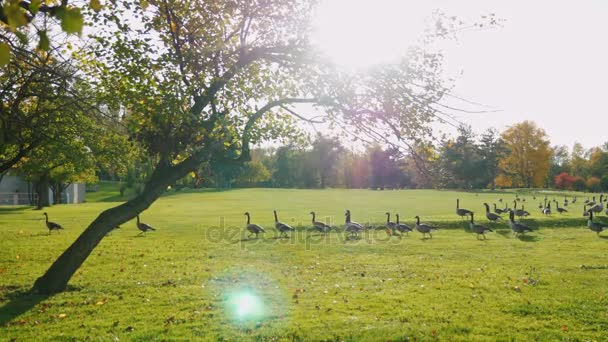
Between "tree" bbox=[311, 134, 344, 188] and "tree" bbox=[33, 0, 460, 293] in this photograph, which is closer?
"tree" bbox=[33, 0, 460, 293]

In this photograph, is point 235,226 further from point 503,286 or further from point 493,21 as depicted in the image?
point 493,21

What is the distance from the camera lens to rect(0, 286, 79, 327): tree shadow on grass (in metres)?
10.7

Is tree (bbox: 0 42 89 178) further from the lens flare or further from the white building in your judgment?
the white building

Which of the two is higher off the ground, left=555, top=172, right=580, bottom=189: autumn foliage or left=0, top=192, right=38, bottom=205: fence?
left=555, top=172, right=580, bottom=189: autumn foliage

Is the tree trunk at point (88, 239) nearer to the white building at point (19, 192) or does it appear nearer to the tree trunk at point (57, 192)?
the white building at point (19, 192)

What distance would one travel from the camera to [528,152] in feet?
366

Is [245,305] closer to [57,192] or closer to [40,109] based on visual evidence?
[40,109]

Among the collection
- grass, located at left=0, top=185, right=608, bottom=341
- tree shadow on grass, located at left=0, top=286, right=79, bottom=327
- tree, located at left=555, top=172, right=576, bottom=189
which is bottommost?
grass, located at left=0, top=185, right=608, bottom=341

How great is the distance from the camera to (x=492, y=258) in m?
20.2

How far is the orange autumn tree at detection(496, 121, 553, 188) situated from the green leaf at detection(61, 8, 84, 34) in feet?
396

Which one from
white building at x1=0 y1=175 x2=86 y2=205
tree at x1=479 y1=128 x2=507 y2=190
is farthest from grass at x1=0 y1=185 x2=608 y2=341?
tree at x1=479 y1=128 x2=507 y2=190

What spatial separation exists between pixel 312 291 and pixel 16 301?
26.5ft

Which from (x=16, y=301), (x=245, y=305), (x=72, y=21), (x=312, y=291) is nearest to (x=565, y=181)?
(x=312, y=291)

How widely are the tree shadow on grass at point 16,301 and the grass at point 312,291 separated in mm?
52
